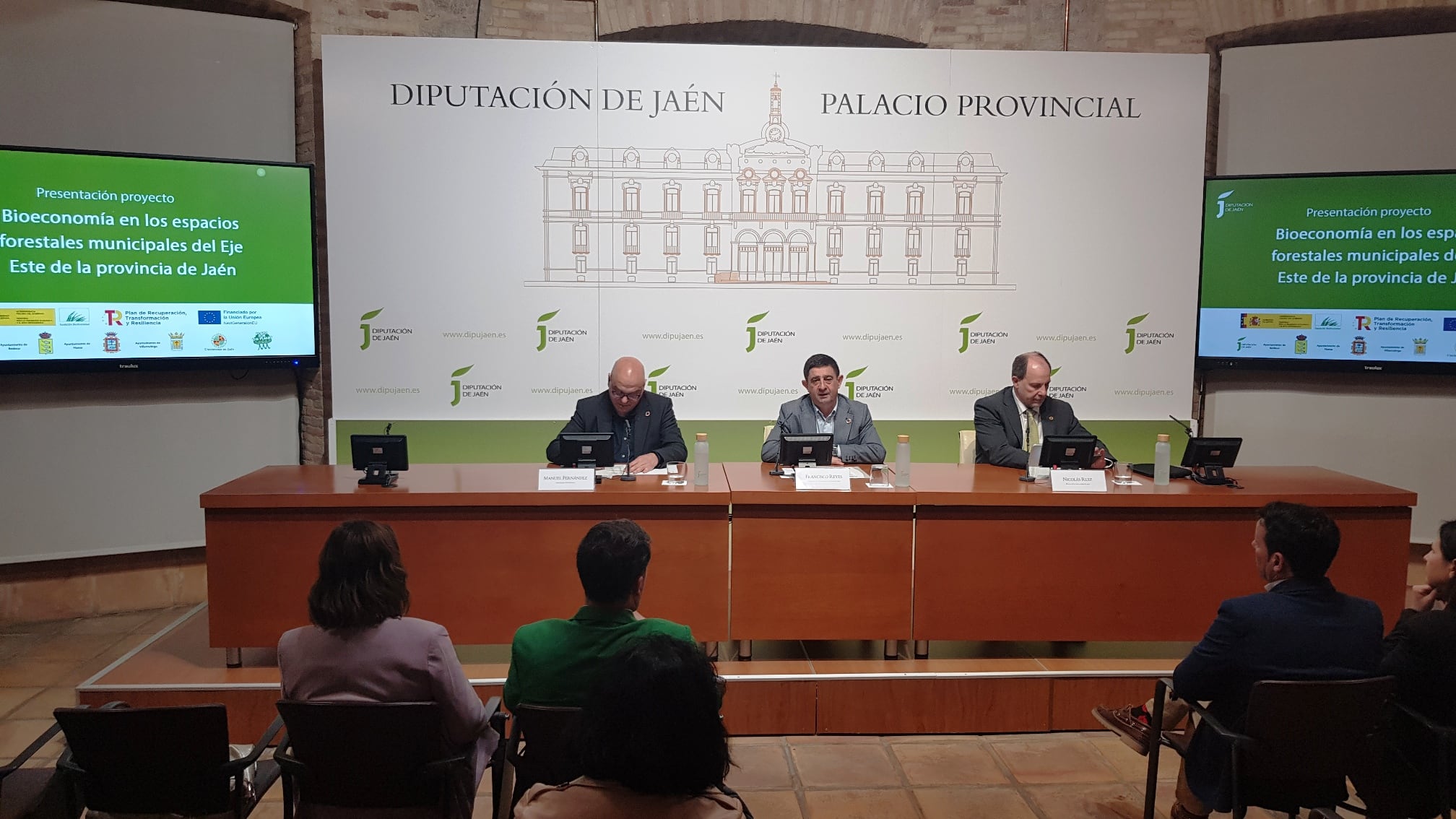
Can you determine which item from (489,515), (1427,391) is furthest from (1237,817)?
(1427,391)

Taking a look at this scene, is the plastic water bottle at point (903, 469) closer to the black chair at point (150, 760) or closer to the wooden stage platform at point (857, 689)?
the wooden stage platform at point (857, 689)

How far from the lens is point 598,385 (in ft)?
17.5

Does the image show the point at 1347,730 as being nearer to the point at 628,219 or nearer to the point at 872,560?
the point at 872,560

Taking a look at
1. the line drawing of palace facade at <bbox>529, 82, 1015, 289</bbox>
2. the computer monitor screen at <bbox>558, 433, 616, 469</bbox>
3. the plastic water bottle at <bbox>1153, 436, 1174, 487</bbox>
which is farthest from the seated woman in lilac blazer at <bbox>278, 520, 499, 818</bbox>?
the line drawing of palace facade at <bbox>529, 82, 1015, 289</bbox>

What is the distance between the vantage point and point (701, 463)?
143 inches

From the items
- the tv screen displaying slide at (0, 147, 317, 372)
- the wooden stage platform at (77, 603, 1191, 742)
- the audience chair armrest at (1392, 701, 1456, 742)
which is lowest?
the wooden stage platform at (77, 603, 1191, 742)

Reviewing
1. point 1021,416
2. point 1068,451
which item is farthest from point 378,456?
point 1021,416

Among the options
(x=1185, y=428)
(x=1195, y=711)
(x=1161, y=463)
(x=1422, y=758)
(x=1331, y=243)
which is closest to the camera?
(x=1422, y=758)

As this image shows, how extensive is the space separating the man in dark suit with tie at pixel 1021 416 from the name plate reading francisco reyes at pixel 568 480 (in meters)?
1.88

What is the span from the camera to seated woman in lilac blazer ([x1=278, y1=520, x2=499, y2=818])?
2092mm

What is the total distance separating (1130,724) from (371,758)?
87.8 inches

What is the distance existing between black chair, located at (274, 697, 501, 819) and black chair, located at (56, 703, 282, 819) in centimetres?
14

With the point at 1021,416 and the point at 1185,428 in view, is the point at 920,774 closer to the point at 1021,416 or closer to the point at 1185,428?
the point at 1021,416

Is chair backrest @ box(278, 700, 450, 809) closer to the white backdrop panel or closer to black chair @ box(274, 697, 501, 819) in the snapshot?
black chair @ box(274, 697, 501, 819)
